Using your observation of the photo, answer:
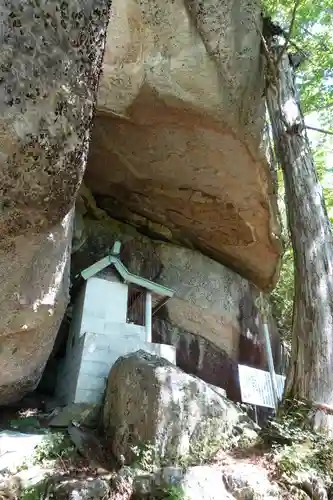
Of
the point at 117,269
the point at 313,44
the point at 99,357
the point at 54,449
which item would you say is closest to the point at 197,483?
the point at 54,449

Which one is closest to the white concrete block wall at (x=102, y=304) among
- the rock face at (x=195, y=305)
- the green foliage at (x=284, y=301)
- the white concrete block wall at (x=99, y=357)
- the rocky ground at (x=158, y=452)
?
the white concrete block wall at (x=99, y=357)

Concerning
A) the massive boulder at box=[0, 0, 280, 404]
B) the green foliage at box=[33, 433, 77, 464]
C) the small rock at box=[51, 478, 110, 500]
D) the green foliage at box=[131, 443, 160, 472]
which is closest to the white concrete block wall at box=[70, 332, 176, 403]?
the massive boulder at box=[0, 0, 280, 404]

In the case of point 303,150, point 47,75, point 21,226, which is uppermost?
point 303,150

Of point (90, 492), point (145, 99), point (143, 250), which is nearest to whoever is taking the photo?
point (90, 492)

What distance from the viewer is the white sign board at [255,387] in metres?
10.5

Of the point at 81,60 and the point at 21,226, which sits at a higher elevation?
the point at 81,60

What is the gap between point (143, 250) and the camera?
11617 mm

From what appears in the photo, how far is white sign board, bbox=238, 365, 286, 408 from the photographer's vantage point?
10.5m

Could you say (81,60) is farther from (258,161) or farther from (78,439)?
(258,161)

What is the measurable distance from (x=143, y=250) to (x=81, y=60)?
26.8ft

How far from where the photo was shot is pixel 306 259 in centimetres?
658

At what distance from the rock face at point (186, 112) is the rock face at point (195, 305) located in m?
1.40

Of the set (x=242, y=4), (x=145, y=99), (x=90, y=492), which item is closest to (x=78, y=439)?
(x=90, y=492)

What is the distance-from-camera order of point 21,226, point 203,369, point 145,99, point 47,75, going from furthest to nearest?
point 203,369, point 145,99, point 21,226, point 47,75
